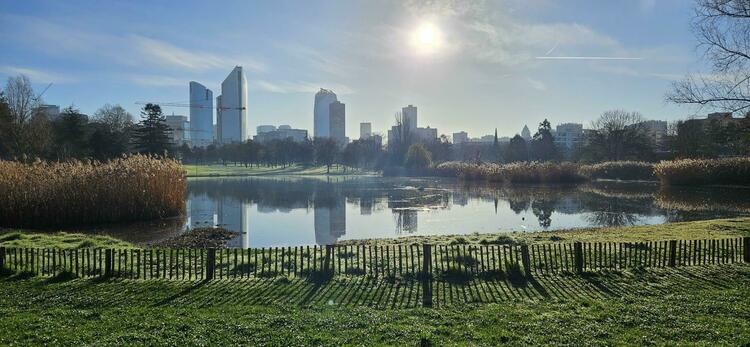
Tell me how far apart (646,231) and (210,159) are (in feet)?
358

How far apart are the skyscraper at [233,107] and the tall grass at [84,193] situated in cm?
12546

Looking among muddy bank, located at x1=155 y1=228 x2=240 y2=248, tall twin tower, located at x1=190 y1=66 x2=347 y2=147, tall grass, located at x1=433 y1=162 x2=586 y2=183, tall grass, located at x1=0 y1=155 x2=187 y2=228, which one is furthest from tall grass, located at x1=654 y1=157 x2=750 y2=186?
tall twin tower, located at x1=190 y1=66 x2=347 y2=147

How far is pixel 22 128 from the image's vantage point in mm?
40188

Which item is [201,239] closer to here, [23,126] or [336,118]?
[23,126]

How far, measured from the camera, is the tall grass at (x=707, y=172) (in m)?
36.5

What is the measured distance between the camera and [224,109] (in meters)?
150

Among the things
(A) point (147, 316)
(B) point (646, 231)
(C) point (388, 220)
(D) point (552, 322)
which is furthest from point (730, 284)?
(C) point (388, 220)

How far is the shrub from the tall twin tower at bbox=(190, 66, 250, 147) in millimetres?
110758

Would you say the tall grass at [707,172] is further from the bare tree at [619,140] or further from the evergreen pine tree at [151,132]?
the evergreen pine tree at [151,132]

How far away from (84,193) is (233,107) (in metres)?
136

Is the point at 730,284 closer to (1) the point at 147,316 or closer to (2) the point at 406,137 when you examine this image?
(1) the point at 147,316

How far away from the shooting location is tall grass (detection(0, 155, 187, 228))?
18.0 meters

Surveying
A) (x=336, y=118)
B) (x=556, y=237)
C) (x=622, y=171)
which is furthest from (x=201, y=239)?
(x=336, y=118)

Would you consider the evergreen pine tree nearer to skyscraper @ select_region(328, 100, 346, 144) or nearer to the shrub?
the shrub
